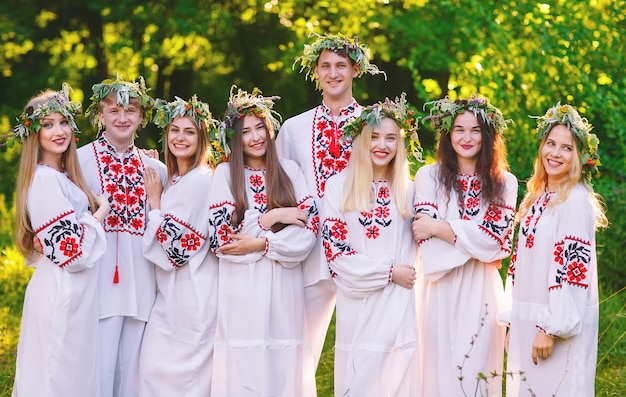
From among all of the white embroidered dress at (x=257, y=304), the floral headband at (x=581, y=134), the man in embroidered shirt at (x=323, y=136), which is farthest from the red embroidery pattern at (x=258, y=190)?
the floral headband at (x=581, y=134)

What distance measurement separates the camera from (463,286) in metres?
5.71

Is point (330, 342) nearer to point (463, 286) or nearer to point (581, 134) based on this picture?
point (463, 286)

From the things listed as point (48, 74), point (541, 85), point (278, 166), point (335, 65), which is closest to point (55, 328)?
point (278, 166)

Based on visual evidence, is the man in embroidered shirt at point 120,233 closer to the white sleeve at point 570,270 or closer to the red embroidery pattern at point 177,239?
the red embroidery pattern at point 177,239

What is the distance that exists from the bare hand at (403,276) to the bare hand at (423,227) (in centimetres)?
21

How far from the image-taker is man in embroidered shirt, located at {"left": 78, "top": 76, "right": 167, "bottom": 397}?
230 inches

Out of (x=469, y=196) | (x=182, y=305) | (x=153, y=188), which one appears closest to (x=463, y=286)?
(x=469, y=196)

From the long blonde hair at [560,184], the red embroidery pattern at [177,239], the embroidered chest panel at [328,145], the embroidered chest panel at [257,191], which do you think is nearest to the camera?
the long blonde hair at [560,184]

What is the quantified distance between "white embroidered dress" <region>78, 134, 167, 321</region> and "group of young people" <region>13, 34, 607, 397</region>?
1 cm

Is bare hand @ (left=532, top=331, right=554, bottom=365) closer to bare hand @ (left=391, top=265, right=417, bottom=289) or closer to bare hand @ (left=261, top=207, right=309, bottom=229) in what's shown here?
bare hand @ (left=391, top=265, right=417, bottom=289)

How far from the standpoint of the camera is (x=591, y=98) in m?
8.28

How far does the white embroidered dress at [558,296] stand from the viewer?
17.1 feet

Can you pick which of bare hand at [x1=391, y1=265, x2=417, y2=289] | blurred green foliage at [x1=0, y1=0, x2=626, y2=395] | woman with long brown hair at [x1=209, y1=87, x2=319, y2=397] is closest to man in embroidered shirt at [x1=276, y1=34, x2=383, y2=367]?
woman with long brown hair at [x1=209, y1=87, x2=319, y2=397]

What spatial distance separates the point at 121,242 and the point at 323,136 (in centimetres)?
148
